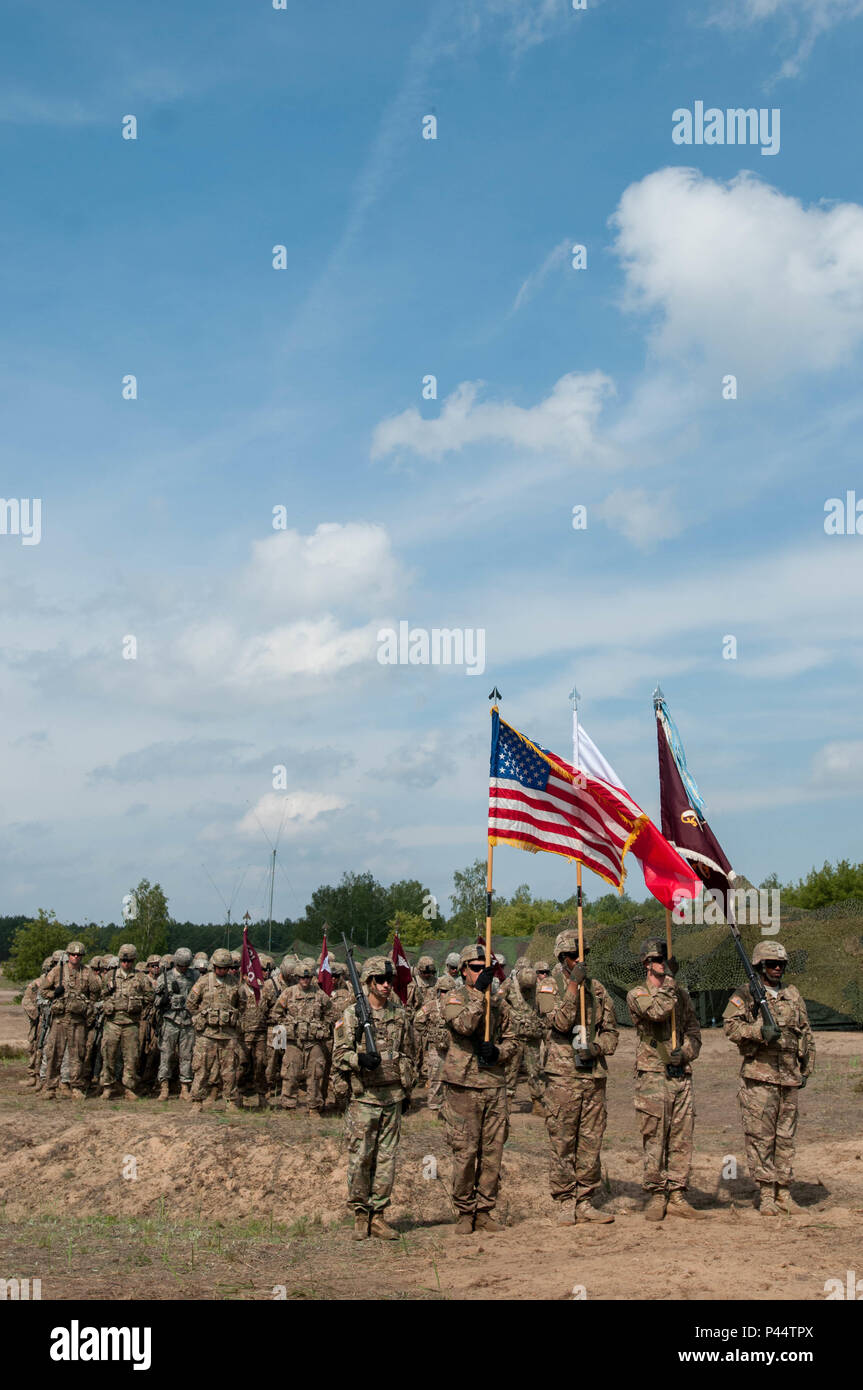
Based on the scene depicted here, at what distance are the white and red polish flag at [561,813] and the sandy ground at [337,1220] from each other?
310cm

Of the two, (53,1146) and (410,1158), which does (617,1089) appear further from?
(53,1146)

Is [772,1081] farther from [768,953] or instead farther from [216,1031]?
[216,1031]

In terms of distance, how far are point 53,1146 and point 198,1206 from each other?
265 cm

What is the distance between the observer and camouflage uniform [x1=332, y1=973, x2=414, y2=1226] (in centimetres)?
941

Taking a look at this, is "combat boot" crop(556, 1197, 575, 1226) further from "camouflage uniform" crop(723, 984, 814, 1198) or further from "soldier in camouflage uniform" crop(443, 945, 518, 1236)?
"camouflage uniform" crop(723, 984, 814, 1198)

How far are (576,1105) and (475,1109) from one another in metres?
0.97

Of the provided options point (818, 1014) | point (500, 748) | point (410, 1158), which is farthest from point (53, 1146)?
point (818, 1014)

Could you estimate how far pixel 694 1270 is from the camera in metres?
7.52

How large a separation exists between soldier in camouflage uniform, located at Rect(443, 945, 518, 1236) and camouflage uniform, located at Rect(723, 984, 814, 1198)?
6.92 ft

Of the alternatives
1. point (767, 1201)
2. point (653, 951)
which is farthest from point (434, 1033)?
point (767, 1201)

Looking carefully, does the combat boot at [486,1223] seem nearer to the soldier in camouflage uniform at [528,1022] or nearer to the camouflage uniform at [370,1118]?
the camouflage uniform at [370,1118]

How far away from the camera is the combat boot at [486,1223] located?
952 cm

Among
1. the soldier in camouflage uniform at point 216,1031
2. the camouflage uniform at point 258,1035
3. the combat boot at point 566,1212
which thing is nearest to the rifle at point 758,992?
the combat boot at point 566,1212

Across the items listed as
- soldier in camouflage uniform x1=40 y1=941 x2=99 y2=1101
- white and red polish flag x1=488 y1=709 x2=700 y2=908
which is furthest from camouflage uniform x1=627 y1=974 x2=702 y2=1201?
soldier in camouflage uniform x1=40 y1=941 x2=99 y2=1101
